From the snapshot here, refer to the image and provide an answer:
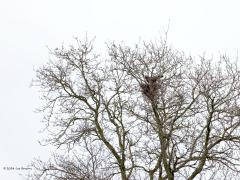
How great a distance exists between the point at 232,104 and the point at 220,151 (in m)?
1.48

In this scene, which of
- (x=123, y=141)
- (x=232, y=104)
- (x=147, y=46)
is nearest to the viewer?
(x=232, y=104)

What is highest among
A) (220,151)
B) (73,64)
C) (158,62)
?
(73,64)

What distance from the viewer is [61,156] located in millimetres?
14609

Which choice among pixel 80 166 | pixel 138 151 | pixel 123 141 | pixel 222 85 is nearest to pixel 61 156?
pixel 80 166

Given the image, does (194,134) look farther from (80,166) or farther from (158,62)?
(80,166)

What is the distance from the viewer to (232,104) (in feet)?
35.7

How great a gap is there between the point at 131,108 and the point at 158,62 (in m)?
1.49

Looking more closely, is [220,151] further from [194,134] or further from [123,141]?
[123,141]

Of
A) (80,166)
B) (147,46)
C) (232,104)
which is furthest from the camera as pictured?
(80,166)

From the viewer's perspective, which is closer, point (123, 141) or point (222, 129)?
point (222, 129)

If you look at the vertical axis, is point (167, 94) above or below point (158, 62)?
below

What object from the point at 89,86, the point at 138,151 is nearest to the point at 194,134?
the point at 138,151

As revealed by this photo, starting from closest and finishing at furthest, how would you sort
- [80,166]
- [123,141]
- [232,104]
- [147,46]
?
[232,104], [147,46], [123,141], [80,166]

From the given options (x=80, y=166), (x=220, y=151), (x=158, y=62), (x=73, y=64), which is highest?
(x=73, y=64)
